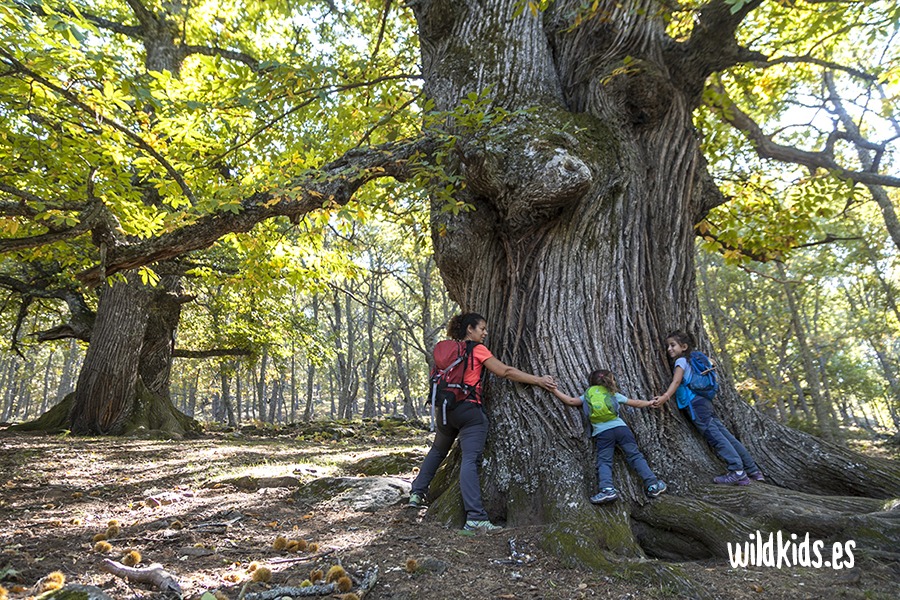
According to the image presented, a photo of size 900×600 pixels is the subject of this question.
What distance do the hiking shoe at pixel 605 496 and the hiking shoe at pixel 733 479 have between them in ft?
2.85

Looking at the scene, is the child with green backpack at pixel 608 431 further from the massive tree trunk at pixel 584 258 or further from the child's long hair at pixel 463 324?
the child's long hair at pixel 463 324

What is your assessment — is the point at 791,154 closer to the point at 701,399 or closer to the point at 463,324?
the point at 701,399

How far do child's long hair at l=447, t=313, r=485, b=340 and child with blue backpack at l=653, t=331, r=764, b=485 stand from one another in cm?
155

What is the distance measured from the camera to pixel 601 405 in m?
3.57

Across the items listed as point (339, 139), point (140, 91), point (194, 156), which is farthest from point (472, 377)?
point (194, 156)

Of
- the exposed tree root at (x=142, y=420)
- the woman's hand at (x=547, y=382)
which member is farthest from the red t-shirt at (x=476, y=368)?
the exposed tree root at (x=142, y=420)

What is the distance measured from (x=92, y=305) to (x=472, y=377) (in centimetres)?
1183

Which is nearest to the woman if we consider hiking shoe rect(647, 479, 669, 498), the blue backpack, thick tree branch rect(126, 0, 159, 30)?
hiking shoe rect(647, 479, 669, 498)

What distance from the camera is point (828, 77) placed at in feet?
42.9

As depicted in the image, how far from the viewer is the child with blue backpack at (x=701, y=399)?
149 inches

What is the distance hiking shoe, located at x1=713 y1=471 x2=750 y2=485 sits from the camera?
3.54 m

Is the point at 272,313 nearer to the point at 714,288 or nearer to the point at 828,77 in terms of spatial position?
the point at 828,77

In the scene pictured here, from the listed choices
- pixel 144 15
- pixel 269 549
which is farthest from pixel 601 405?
pixel 144 15

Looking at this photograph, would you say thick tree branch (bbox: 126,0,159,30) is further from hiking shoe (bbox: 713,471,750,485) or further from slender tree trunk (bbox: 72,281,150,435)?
hiking shoe (bbox: 713,471,750,485)
